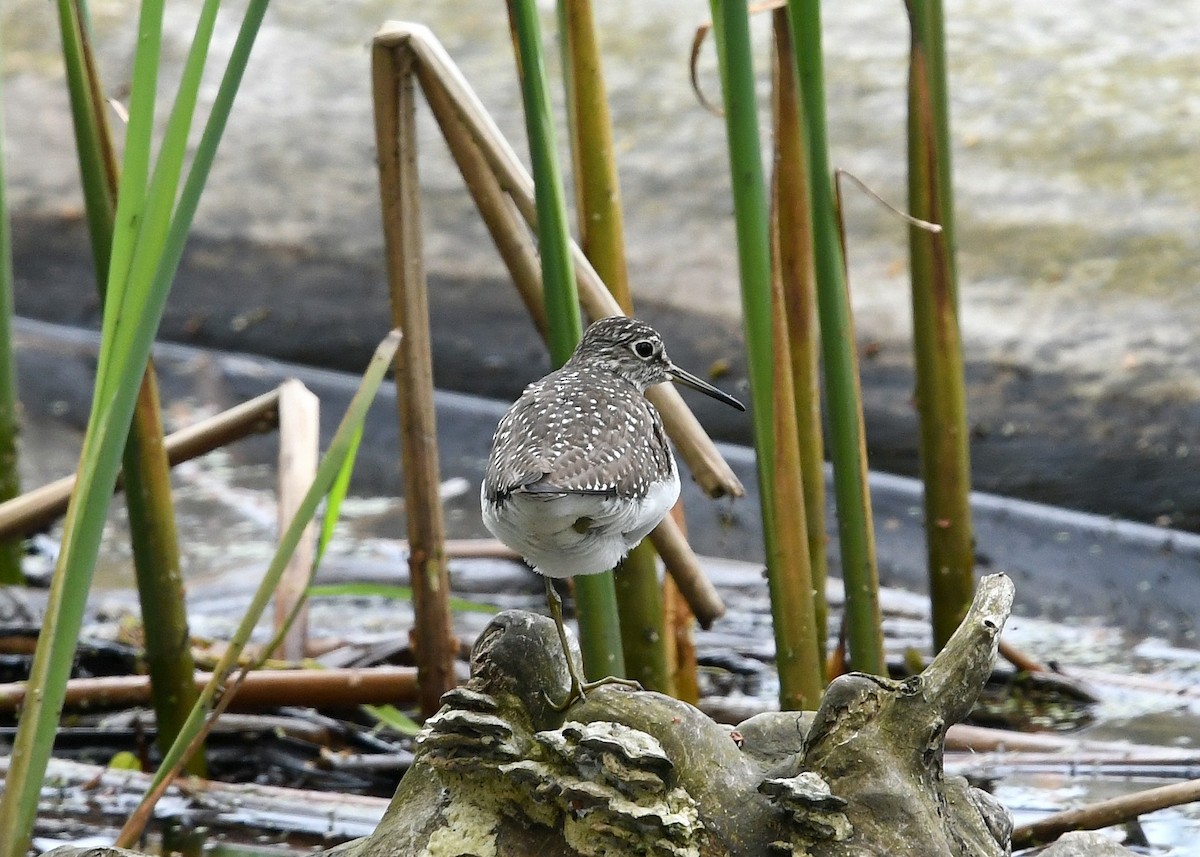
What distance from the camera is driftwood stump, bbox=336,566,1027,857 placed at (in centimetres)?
213

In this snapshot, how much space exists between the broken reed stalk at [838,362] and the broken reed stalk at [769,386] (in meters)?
0.11

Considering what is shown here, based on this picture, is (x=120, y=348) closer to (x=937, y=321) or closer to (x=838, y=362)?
(x=838, y=362)

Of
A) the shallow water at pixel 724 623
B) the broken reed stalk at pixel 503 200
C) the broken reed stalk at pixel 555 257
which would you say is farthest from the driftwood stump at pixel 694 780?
the shallow water at pixel 724 623

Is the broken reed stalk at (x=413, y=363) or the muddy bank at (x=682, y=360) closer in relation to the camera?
the broken reed stalk at (x=413, y=363)

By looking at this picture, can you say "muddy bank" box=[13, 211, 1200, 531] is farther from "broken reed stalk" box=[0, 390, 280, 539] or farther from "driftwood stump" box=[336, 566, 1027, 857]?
"driftwood stump" box=[336, 566, 1027, 857]

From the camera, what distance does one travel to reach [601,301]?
3.11m

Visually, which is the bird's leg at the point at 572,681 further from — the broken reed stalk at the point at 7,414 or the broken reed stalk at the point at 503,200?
the broken reed stalk at the point at 7,414

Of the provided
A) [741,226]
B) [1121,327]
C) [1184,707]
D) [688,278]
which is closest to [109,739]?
[741,226]

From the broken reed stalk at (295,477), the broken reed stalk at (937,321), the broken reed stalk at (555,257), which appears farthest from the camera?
the broken reed stalk at (295,477)

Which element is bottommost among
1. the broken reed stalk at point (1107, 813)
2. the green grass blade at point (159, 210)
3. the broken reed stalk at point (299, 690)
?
the broken reed stalk at point (299, 690)

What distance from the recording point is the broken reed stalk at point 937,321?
341 cm

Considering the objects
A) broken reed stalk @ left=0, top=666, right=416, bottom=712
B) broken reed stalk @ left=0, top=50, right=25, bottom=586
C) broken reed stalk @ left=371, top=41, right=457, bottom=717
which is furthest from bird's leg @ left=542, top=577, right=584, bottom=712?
broken reed stalk @ left=0, top=50, right=25, bottom=586

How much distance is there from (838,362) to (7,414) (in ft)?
8.66

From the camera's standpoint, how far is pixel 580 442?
7.94ft
